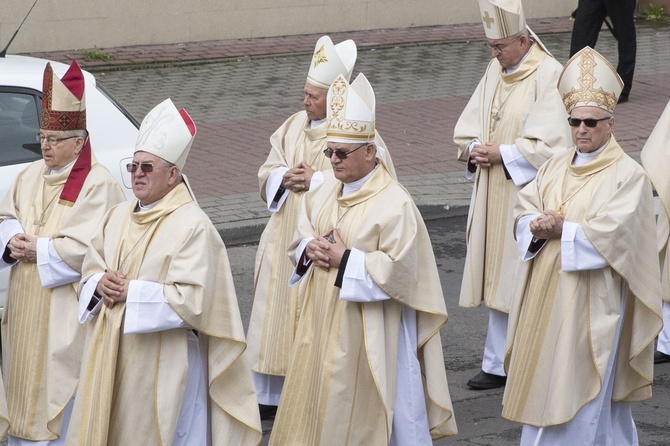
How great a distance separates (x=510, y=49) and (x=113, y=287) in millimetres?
3257

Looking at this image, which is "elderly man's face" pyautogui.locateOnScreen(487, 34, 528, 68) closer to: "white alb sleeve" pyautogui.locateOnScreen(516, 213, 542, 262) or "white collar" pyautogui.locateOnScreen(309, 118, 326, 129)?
"white collar" pyautogui.locateOnScreen(309, 118, 326, 129)

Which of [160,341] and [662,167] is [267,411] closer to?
[160,341]

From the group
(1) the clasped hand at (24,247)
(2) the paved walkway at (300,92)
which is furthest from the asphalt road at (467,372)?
(1) the clasped hand at (24,247)

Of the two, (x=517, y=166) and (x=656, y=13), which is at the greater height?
(x=517, y=166)

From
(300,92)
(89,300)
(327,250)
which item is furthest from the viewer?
(300,92)

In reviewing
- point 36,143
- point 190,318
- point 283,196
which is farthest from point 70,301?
point 36,143

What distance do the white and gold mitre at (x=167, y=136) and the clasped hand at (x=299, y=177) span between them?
1.68 meters

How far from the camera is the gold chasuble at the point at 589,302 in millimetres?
6176

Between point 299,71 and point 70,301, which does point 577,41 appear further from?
point 70,301

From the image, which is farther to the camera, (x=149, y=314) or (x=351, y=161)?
(x=351, y=161)

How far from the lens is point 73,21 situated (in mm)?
16531

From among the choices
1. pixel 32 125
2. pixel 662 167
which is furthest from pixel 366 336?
pixel 32 125

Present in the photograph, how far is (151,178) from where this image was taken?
5539 mm

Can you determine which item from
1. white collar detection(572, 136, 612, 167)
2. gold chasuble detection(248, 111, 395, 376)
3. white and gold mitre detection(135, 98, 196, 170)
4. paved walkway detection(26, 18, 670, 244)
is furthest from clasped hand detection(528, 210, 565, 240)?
paved walkway detection(26, 18, 670, 244)
